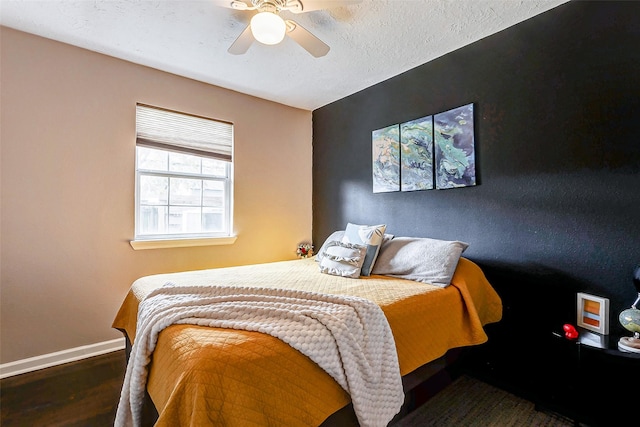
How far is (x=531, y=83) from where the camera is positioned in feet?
6.91

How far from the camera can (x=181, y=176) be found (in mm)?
3014

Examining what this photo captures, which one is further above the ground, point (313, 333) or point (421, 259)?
point (421, 259)

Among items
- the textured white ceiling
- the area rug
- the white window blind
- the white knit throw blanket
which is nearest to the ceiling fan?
the textured white ceiling

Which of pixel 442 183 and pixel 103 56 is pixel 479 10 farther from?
pixel 103 56

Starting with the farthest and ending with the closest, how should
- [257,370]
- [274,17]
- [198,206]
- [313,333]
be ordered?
[198,206]
[274,17]
[313,333]
[257,370]

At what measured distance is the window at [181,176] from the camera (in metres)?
2.81

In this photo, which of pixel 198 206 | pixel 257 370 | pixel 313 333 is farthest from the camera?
pixel 198 206

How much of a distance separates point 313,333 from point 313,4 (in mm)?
1747

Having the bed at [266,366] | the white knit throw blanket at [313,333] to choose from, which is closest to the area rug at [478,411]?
the bed at [266,366]

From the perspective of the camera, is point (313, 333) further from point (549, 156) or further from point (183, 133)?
point (183, 133)

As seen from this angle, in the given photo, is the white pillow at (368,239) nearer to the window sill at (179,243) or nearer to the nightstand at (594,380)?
the nightstand at (594,380)

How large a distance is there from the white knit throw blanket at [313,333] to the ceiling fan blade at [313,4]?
1.59 meters

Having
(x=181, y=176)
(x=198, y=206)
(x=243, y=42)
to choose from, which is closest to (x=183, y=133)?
(x=181, y=176)

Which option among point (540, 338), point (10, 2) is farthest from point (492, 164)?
point (10, 2)
